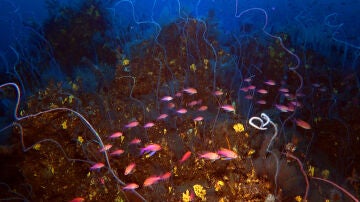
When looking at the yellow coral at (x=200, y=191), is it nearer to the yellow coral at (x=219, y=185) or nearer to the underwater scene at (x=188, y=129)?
the underwater scene at (x=188, y=129)

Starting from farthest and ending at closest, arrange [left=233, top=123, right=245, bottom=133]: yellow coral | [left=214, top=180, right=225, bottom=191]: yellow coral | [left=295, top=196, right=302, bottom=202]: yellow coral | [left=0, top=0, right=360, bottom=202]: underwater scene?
[left=233, top=123, right=245, bottom=133]: yellow coral → [left=0, top=0, right=360, bottom=202]: underwater scene → [left=214, top=180, right=225, bottom=191]: yellow coral → [left=295, top=196, right=302, bottom=202]: yellow coral

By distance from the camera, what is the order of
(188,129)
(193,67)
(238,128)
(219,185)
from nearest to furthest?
1. (219,185)
2. (238,128)
3. (188,129)
4. (193,67)

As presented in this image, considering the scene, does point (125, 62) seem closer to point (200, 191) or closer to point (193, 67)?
point (193, 67)

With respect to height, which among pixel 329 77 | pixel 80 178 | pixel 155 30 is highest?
pixel 155 30

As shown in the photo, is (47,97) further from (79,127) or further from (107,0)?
(107,0)

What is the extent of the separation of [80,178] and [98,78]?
394 centimetres

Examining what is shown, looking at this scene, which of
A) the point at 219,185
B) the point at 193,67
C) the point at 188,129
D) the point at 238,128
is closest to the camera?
the point at 219,185

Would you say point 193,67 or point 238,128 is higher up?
point 193,67

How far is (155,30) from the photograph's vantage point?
32.5 feet

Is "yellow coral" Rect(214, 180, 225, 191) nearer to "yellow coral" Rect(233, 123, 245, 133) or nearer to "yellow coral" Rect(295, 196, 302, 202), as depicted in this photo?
"yellow coral" Rect(295, 196, 302, 202)

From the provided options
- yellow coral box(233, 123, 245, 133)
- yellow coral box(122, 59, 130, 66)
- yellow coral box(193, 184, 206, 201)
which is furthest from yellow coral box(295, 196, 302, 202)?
yellow coral box(122, 59, 130, 66)

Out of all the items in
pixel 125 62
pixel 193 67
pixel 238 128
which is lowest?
pixel 238 128

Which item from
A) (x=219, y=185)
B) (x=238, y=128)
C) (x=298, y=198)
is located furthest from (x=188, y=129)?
(x=298, y=198)

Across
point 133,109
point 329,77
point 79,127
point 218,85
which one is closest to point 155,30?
point 218,85
